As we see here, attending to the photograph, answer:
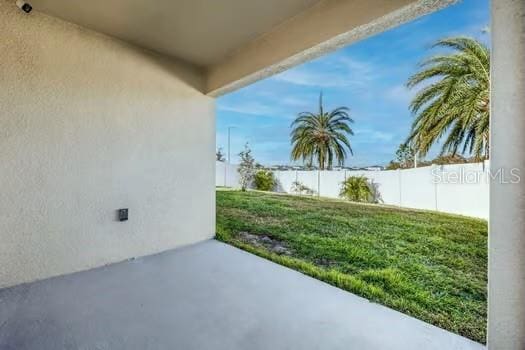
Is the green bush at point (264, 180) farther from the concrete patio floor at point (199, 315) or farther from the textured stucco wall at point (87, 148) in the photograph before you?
the concrete patio floor at point (199, 315)

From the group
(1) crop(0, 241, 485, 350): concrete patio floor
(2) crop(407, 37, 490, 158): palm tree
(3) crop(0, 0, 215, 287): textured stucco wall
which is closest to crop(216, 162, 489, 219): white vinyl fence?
(2) crop(407, 37, 490, 158): palm tree

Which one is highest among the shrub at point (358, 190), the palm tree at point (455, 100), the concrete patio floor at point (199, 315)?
the palm tree at point (455, 100)

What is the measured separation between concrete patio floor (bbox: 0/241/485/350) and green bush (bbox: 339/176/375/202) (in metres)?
3.09

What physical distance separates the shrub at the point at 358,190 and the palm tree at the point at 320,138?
5.58 feet

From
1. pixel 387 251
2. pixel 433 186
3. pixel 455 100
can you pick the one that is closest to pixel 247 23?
pixel 387 251

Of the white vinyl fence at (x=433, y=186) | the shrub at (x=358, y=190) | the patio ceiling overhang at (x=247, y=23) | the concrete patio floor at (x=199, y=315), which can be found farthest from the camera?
the shrub at (x=358, y=190)

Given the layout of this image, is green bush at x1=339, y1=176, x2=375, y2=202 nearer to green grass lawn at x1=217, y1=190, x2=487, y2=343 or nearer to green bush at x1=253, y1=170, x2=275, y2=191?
green grass lawn at x1=217, y1=190, x2=487, y2=343

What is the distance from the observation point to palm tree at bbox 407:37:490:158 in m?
3.01

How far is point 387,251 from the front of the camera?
2.67 m

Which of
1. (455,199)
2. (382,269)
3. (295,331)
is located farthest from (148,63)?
(455,199)

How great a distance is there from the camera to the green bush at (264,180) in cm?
693

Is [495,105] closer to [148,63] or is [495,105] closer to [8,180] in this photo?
[148,63]

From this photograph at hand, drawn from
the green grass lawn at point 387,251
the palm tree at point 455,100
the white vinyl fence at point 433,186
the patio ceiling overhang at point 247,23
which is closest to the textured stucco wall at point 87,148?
the patio ceiling overhang at point 247,23

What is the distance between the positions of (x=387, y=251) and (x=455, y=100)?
2299 millimetres
